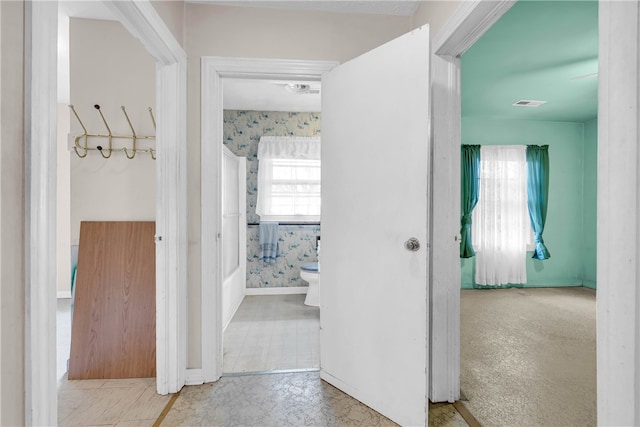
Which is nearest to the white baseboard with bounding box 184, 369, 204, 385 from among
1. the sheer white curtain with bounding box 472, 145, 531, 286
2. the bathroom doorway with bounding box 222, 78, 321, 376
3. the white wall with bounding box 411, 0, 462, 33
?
the bathroom doorway with bounding box 222, 78, 321, 376

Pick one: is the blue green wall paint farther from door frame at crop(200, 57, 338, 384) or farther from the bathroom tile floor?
door frame at crop(200, 57, 338, 384)

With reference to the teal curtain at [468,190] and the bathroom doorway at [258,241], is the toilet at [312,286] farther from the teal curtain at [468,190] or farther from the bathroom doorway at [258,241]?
the teal curtain at [468,190]

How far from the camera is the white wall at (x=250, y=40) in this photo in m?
2.07

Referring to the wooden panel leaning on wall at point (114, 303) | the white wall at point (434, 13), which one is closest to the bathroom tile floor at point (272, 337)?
the wooden panel leaning on wall at point (114, 303)

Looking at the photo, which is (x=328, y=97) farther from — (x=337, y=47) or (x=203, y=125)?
(x=203, y=125)

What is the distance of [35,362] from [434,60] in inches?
83.0

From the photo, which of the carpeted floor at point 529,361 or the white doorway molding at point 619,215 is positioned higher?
the white doorway molding at point 619,215

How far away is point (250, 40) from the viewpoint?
2109 mm

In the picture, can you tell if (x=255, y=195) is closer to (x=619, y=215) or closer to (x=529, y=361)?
(x=529, y=361)

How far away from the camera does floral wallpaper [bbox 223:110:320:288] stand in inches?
171

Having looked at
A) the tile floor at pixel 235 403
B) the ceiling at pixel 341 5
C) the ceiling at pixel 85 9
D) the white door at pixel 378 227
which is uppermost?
the ceiling at pixel 341 5

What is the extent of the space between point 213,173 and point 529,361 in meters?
2.64

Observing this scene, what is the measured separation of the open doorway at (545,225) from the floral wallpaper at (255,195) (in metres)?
2.04

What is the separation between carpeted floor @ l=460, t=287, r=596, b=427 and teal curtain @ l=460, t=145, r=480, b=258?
803mm
